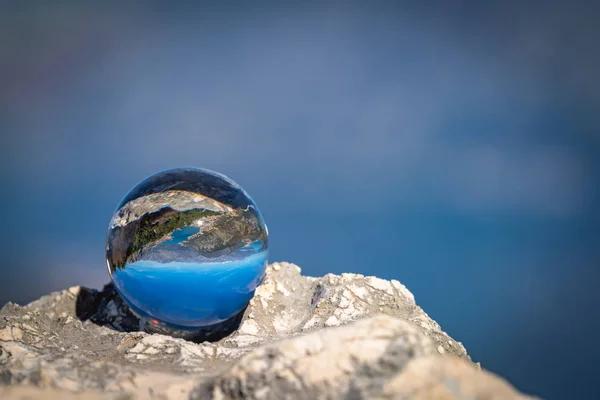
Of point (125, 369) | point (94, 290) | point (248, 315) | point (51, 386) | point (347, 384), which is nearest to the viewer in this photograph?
point (347, 384)

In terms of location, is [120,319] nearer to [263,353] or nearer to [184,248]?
[184,248]

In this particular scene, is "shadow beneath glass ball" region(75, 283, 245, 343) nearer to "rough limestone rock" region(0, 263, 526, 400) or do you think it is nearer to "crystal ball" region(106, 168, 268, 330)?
"rough limestone rock" region(0, 263, 526, 400)

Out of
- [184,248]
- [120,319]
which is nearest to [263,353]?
[184,248]

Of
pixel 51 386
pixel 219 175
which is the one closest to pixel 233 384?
pixel 51 386

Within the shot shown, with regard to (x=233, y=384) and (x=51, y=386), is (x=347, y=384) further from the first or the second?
(x=51, y=386)

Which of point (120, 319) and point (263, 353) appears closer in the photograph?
point (263, 353)

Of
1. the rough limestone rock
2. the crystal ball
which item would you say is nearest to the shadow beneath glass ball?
the rough limestone rock
